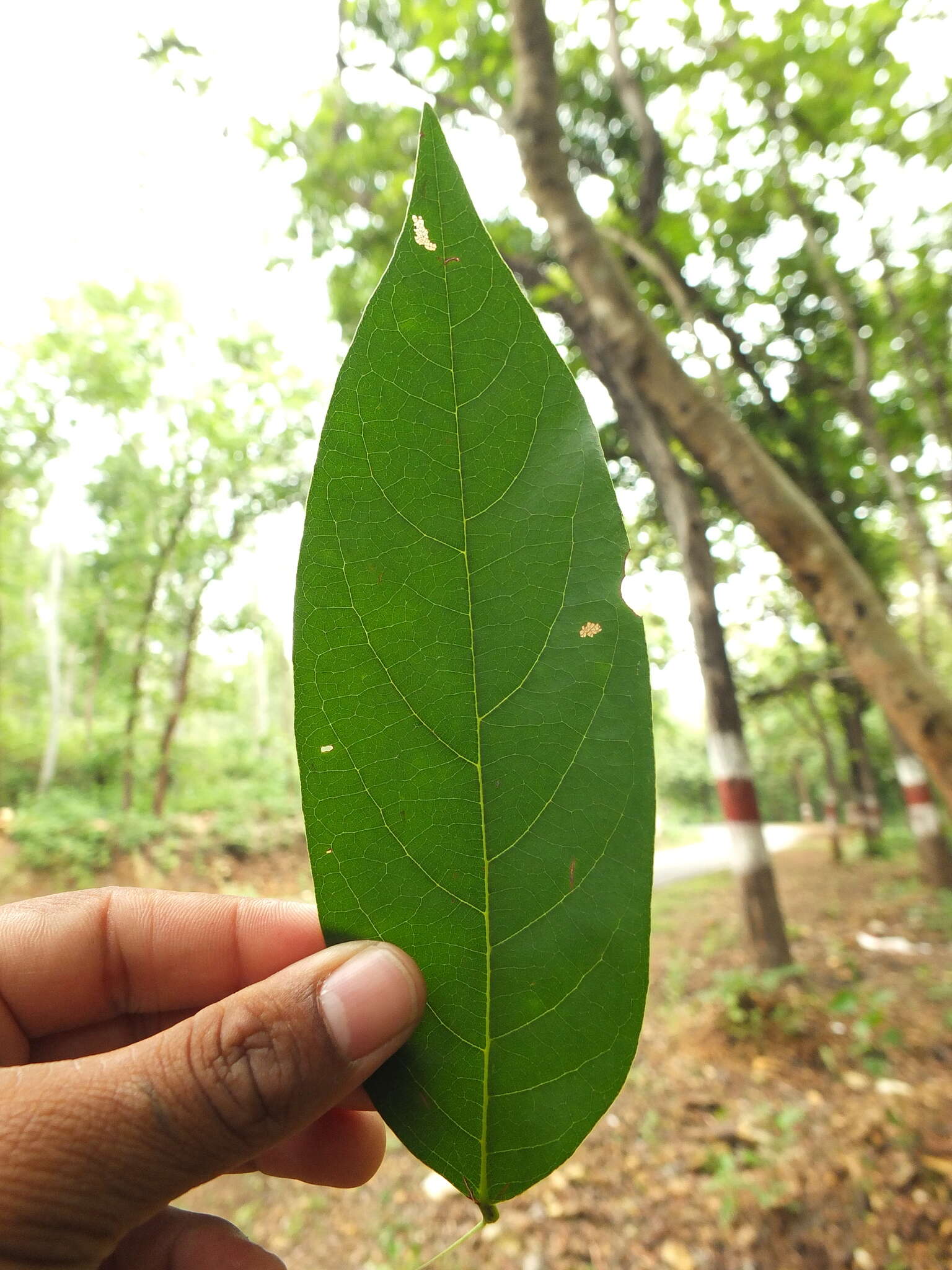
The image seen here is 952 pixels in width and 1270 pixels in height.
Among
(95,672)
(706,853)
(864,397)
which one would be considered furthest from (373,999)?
(706,853)

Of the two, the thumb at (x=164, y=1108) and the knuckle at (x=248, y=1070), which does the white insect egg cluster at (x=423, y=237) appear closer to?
the thumb at (x=164, y=1108)

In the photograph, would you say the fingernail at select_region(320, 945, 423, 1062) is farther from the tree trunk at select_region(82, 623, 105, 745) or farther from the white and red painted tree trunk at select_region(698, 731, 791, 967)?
the tree trunk at select_region(82, 623, 105, 745)

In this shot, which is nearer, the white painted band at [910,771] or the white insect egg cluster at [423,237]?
the white insect egg cluster at [423,237]

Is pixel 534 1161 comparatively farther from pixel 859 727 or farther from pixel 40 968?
pixel 859 727

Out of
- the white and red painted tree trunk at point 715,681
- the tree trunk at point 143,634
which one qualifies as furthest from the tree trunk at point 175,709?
the white and red painted tree trunk at point 715,681

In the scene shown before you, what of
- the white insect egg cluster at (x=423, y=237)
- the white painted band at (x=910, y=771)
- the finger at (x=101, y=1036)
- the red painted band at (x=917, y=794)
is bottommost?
the finger at (x=101, y=1036)

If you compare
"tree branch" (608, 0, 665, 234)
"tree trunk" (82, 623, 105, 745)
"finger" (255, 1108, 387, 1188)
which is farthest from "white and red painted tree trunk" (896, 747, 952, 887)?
"tree trunk" (82, 623, 105, 745)
